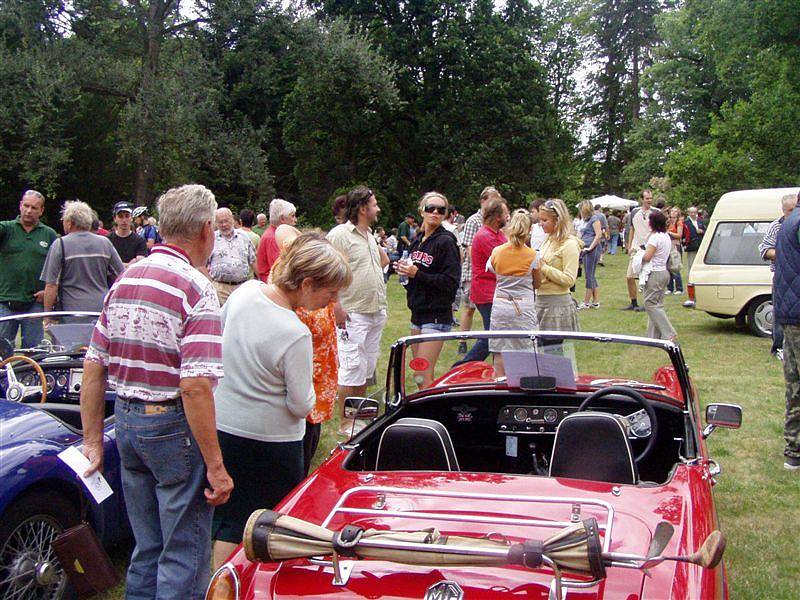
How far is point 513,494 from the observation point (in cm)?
276

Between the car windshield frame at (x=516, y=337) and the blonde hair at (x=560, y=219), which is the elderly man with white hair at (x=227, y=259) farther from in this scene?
the car windshield frame at (x=516, y=337)

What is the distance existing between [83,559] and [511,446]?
2.08m

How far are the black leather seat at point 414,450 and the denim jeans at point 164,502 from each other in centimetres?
74

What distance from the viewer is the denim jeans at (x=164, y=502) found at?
285 centimetres

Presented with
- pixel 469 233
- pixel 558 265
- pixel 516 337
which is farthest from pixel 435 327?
pixel 469 233

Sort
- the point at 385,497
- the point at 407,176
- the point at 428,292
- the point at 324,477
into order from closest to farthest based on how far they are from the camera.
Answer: the point at 385,497 → the point at 324,477 → the point at 428,292 → the point at 407,176

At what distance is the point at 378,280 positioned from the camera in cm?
634

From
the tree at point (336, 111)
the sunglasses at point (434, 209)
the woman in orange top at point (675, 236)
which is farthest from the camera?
the tree at point (336, 111)

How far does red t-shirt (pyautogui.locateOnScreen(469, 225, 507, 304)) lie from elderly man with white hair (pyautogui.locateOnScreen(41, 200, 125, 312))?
333 centimetres

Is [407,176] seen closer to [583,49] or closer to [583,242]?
[583,242]

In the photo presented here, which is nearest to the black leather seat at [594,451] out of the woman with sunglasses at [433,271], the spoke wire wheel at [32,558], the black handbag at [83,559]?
the black handbag at [83,559]

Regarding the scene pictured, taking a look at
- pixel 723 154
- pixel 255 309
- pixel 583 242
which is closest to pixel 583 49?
pixel 723 154

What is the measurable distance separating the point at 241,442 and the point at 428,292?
3.76 m

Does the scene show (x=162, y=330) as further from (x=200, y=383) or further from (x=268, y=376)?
(x=268, y=376)
